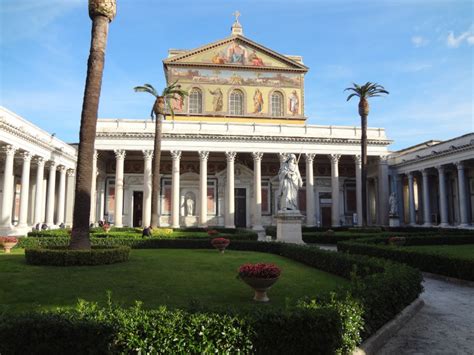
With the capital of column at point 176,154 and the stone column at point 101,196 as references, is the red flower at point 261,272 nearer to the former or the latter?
the capital of column at point 176,154

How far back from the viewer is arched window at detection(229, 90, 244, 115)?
4184 cm

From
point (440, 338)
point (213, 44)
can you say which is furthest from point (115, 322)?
point (213, 44)

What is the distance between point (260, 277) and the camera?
7.79 meters

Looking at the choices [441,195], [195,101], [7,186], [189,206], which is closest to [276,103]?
[195,101]

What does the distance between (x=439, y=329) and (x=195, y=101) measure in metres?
37.0

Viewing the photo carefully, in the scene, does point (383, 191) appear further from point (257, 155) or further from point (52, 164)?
point (52, 164)

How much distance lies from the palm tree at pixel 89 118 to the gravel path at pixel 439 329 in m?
11.0

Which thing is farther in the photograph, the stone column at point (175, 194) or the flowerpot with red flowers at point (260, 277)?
the stone column at point (175, 194)

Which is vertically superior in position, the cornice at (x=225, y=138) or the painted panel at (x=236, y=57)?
the painted panel at (x=236, y=57)

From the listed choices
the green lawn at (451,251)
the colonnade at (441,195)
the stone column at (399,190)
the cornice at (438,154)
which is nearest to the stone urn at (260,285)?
the green lawn at (451,251)

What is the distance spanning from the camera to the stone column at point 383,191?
129ft

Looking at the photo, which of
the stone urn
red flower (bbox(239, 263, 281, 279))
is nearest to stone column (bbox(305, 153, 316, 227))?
the stone urn

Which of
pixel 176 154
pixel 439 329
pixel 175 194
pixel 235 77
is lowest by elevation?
pixel 439 329

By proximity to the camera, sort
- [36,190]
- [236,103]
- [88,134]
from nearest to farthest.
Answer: [88,134]
[36,190]
[236,103]
